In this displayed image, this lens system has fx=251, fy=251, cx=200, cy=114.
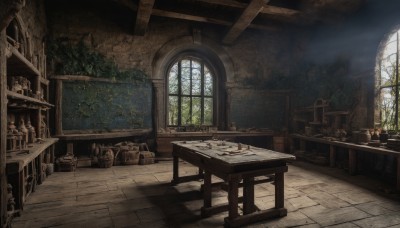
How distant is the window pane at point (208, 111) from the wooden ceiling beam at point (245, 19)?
199 cm

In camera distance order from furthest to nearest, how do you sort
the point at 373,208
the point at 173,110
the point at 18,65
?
the point at 173,110
the point at 18,65
the point at 373,208

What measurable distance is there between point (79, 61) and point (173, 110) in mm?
3042

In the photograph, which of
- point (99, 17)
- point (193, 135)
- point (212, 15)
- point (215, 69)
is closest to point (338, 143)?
point (193, 135)

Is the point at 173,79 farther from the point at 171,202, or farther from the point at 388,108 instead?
the point at 388,108

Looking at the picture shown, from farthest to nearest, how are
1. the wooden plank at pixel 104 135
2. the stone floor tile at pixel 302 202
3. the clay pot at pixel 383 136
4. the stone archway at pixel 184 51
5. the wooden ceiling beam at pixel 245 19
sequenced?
the stone archway at pixel 184 51 → the wooden plank at pixel 104 135 → the wooden ceiling beam at pixel 245 19 → the clay pot at pixel 383 136 → the stone floor tile at pixel 302 202

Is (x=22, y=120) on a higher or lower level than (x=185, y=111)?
lower

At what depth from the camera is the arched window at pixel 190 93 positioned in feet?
26.6

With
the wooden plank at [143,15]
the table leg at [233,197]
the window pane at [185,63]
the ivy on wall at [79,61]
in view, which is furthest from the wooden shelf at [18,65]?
the window pane at [185,63]

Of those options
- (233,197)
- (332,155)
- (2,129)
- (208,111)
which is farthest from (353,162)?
(2,129)

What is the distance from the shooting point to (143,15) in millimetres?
6332

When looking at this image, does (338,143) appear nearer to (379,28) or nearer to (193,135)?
(379,28)

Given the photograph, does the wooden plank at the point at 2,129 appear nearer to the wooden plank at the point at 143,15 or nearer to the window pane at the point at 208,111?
the wooden plank at the point at 143,15

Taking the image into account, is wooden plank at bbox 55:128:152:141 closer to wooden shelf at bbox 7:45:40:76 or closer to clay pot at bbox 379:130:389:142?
wooden shelf at bbox 7:45:40:76

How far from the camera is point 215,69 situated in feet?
27.6
